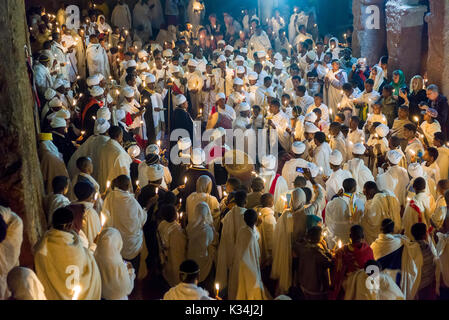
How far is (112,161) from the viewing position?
8320 millimetres

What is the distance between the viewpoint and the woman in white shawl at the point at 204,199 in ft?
23.7

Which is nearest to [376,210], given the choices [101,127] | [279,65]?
[101,127]

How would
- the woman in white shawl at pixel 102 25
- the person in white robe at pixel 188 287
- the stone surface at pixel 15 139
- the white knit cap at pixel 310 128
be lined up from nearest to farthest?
the person in white robe at pixel 188 287, the stone surface at pixel 15 139, the white knit cap at pixel 310 128, the woman in white shawl at pixel 102 25

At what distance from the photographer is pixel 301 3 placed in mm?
21391

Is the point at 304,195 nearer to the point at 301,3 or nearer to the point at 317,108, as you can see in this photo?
the point at 317,108

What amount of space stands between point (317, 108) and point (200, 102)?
4058mm

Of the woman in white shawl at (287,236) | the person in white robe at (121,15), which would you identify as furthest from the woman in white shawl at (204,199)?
the person in white robe at (121,15)

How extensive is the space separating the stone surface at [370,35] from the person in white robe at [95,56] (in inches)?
280

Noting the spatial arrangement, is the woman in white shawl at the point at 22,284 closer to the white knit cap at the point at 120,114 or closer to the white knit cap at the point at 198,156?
the white knit cap at the point at 198,156

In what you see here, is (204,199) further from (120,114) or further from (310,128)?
(120,114)

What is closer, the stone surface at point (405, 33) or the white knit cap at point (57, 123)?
the white knit cap at point (57, 123)

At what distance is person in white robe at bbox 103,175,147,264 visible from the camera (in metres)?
6.64
